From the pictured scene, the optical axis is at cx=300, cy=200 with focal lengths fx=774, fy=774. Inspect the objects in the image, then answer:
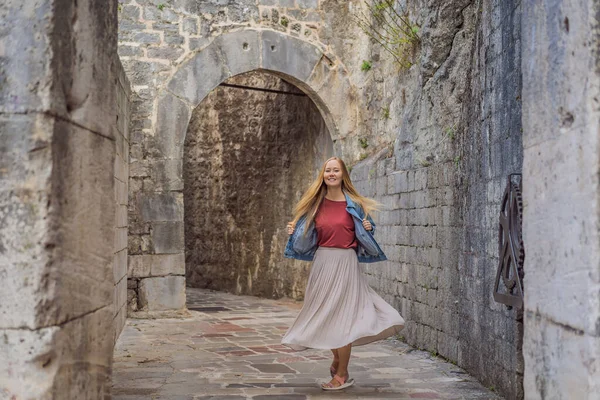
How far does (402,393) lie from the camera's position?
15.7 ft

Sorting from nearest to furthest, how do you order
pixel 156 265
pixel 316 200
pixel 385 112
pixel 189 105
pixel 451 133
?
pixel 316 200, pixel 451 133, pixel 385 112, pixel 156 265, pixel 189 105

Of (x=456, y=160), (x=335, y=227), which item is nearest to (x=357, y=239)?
(x=335, y=227)

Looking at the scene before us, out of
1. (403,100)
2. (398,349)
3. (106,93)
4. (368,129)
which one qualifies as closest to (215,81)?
(368,129)

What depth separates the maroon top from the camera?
4.98m

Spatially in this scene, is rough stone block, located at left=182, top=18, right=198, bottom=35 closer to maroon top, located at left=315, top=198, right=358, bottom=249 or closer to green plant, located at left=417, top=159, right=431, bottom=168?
green plant, located at left=417, top=159, right=431, bottom=168

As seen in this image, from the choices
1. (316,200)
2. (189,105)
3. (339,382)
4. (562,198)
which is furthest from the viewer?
(189,105)

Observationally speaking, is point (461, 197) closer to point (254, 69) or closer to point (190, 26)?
point (254, 69)

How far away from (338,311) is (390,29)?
14.6 ft

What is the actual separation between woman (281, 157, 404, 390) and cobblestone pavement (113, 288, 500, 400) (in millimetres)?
328

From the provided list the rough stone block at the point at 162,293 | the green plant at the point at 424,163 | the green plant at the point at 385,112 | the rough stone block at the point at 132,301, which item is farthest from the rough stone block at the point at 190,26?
the green plant at the point at 424,163

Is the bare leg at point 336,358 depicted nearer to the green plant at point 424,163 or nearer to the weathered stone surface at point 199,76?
the green plant at point 424,163

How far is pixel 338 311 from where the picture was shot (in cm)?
489

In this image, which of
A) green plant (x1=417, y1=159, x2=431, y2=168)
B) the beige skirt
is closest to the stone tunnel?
green plant (x1=417, y1=159, x2=431, y2=168)

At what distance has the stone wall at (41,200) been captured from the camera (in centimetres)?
232
